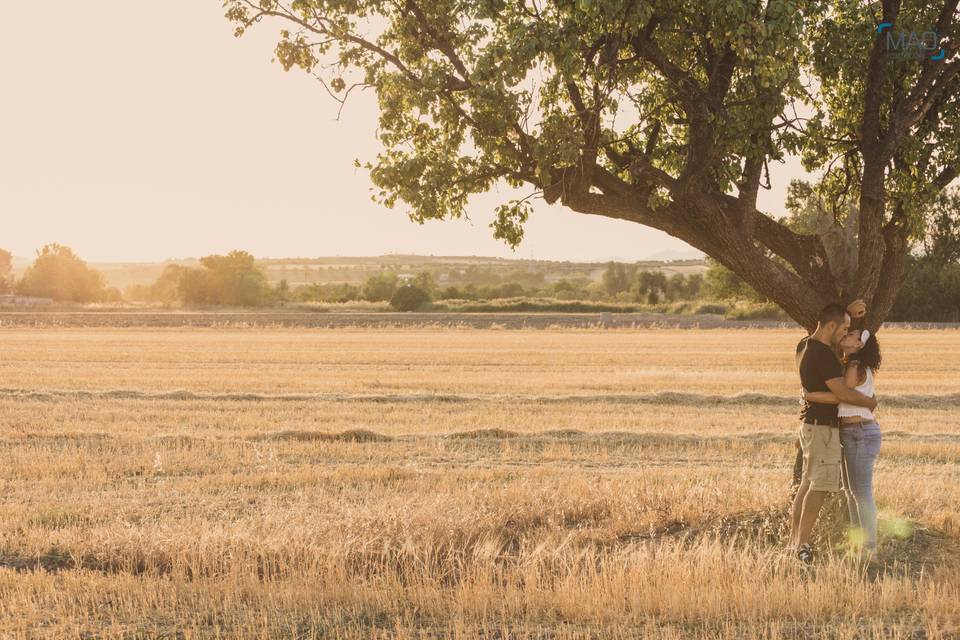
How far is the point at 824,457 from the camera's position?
8.83 meters

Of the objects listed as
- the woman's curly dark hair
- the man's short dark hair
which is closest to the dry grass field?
the woman's curly dark hair

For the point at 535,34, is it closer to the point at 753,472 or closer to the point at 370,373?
the point at 753,472

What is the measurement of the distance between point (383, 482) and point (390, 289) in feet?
362

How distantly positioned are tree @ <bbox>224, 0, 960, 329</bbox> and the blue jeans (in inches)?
74.6

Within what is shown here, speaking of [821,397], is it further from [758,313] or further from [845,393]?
[758,313]

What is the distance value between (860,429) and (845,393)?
0.52 m

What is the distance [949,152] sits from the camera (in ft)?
33.9

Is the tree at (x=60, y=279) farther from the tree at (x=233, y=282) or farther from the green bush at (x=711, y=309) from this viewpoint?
the green bush at (x=711, y=309)

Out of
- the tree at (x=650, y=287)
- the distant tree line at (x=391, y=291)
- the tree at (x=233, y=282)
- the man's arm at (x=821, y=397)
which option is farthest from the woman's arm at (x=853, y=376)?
the tree at (x=233, y=282)

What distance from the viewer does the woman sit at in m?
8.55

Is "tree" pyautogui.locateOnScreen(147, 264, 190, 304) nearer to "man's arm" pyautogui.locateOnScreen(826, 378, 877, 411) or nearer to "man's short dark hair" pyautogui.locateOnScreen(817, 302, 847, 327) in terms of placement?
"man's short dark hair" pyautogui.locateOnScreen(817, 302, 847, 327)

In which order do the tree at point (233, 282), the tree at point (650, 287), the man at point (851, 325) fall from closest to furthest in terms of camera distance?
the man at point (851, 325)
the tree at point (233, 282)
the tree at point (650, 287)

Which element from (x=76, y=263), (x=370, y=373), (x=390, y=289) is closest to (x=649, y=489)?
(x=370, y=373)

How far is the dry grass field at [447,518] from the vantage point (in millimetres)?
7711
